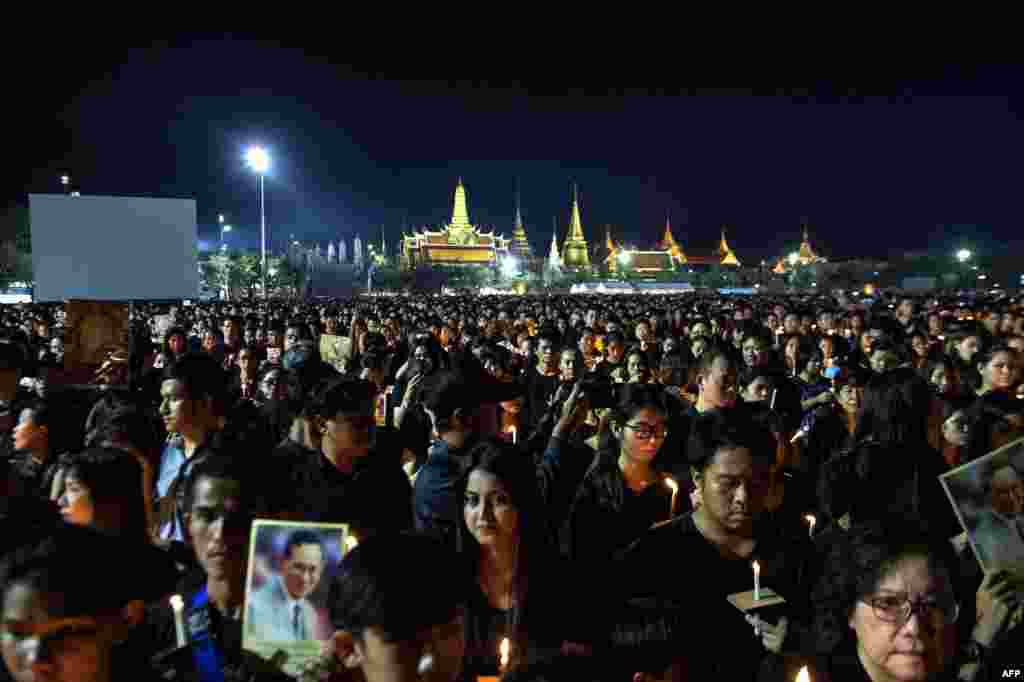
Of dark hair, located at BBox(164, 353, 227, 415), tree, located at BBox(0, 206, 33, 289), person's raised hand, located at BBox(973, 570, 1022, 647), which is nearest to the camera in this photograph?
person's raised hand, located at BBox(973, 570, 1022, 647)

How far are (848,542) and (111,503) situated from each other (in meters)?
3.02

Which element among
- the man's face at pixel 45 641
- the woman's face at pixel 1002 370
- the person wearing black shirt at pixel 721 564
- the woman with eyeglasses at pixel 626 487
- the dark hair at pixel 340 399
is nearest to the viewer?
the man's face at pixel 45 641

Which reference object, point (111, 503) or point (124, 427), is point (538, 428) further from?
point (111, 503)

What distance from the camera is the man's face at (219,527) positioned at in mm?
3066

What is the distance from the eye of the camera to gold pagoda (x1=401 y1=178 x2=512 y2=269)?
13206cm

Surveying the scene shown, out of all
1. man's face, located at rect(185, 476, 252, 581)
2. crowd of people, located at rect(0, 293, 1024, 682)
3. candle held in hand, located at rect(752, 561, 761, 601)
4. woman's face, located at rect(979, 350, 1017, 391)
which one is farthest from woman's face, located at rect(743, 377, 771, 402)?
man's face, located at rect(185, 476, 252, 581)

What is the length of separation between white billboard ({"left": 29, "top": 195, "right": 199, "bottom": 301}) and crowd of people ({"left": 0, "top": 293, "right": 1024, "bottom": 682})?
823 centimetres

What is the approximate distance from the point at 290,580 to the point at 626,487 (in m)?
2.39

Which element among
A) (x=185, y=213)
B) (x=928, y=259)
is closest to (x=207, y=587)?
(x=185, y=213)

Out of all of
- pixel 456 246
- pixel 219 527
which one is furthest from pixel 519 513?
pixel 456 246

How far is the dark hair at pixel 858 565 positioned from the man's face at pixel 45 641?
7.32 feet

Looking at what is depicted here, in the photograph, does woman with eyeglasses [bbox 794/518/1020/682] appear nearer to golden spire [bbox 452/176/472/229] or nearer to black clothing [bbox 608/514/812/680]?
black clothing [bbox 608/514/812/680]

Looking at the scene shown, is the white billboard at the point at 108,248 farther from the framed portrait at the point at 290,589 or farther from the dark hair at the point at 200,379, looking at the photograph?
the framed portrait at the point at 290,589

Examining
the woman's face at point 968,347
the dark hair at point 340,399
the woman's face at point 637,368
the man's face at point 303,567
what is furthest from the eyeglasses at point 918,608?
the woman's face at point 968,347
